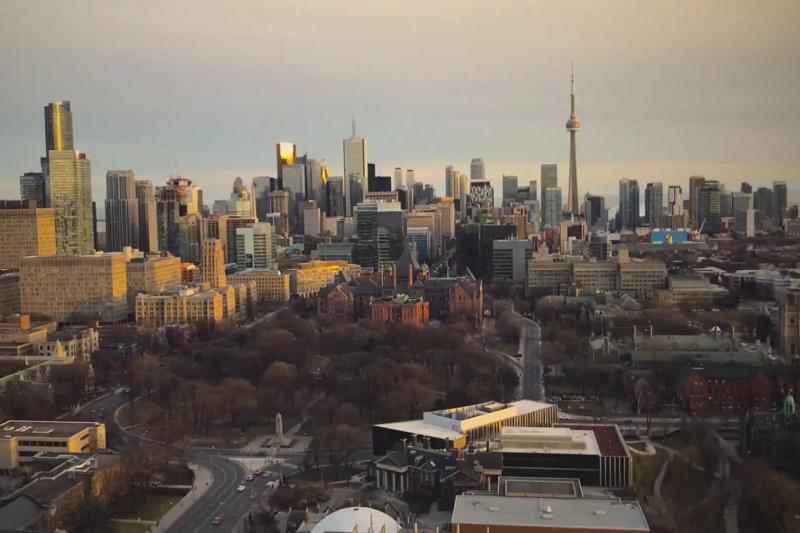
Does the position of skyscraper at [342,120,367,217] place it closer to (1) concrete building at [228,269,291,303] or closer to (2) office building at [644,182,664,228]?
(2) office building at [644,182,664,228]

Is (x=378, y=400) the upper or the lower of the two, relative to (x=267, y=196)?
lower

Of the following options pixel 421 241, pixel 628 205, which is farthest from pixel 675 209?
pixel 421 241

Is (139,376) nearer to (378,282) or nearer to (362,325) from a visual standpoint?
(362,325)

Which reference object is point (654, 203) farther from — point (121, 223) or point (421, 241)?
point (121, 223)

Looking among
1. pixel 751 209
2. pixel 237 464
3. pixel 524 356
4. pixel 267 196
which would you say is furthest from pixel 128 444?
pixel 267 196

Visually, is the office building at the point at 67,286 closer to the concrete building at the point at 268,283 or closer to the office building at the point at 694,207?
the concrete building at the point at 268,283

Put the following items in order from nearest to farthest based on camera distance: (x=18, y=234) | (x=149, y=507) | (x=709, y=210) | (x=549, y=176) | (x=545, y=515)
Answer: (x=545, y=515), (x=149, y=507), (x=18, y=234), (x=709, y=210), (x=549, y=176)

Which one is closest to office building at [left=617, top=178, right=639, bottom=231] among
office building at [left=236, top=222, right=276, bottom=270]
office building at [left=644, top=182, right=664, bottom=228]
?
office building at [left=644, top=182, right=664, bottom=228]
